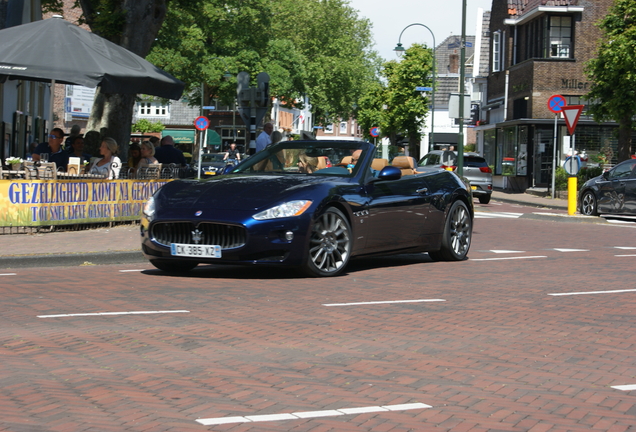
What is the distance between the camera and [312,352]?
6012 millimetres

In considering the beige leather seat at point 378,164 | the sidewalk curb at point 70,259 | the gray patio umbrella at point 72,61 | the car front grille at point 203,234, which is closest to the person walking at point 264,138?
the gray patio umbrella at point 72,61

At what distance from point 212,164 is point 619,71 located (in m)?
16.7

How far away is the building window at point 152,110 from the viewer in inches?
3526

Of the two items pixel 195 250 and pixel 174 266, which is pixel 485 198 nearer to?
pixel 174 266

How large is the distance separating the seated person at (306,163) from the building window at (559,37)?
111 feet

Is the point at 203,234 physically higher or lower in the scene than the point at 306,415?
higher

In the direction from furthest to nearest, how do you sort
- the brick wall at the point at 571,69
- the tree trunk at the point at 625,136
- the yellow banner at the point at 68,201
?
the brick wall at the point at 571,69 → the tree trunk at the point at 625,136 → the yellow banner at the point at 68,201

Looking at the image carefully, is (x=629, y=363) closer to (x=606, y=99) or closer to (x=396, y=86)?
(x=606, y=99)

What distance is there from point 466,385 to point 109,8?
55.2 feet

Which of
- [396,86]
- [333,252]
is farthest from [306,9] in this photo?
[333,252]

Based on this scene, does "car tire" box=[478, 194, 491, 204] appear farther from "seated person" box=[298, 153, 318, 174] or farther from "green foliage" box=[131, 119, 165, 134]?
"green foliage" box=[131, 119, 165, 134]

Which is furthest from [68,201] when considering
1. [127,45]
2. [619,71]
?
[619,71]

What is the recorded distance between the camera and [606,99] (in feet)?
111

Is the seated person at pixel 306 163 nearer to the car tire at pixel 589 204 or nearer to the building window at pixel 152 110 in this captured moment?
the car tire at pixel 589 204
